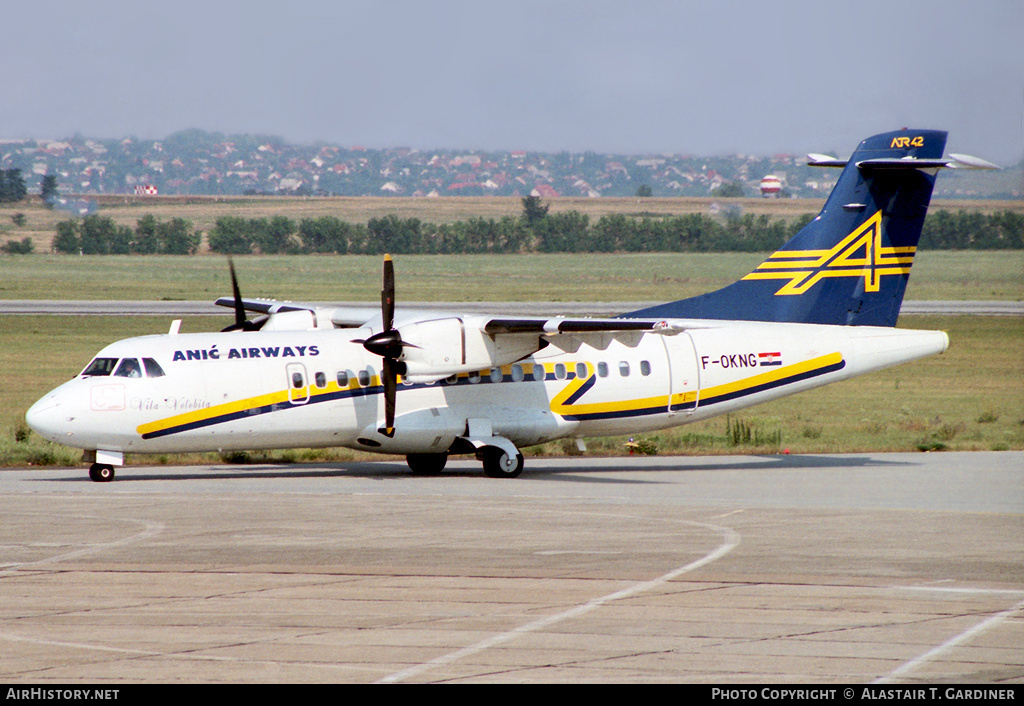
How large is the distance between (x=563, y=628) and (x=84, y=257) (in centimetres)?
9887

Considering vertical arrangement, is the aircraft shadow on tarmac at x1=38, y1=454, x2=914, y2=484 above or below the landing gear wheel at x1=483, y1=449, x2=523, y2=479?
below

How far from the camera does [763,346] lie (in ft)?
89.0

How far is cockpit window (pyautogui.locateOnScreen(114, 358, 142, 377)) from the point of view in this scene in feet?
76.9

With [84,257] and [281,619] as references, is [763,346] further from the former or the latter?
[84,257]

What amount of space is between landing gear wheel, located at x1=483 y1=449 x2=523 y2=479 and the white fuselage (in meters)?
0.64

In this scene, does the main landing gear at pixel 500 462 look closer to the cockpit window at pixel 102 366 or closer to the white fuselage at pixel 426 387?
the white fuselage at pixel 426 387

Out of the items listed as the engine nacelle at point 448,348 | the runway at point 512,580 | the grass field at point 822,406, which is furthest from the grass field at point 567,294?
the runway at point 512,580

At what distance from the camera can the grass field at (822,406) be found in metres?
31.4

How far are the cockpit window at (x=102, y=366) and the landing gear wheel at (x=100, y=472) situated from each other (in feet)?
5.82

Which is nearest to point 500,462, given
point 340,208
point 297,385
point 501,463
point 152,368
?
point 501,463

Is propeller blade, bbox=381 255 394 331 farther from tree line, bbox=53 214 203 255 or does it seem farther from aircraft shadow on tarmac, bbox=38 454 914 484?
tree line, bbox=53 214 203 255

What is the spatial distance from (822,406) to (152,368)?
25986 mm

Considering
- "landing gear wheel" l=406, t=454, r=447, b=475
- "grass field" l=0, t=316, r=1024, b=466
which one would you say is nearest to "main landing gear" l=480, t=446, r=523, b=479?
"landing gear wheel" l=406, t=454, r=447, b=475
